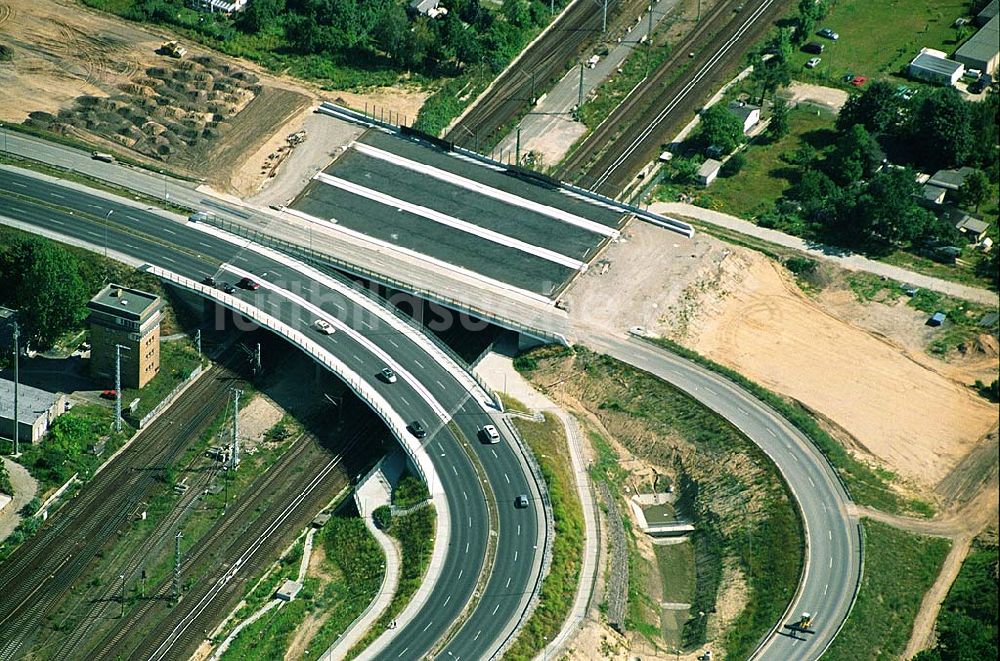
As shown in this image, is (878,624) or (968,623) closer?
(968,623)

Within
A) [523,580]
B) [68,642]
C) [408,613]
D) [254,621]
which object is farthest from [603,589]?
[68,642]

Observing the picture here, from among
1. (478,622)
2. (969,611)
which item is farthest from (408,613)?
(969,611)

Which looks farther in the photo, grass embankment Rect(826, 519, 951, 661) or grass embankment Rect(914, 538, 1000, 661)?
grass embankment Rect(826, 519, 951, 661)

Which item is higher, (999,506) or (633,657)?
(999,506)

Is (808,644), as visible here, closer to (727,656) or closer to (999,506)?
(727,656)

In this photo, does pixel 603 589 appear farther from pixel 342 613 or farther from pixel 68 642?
pixel 68 642

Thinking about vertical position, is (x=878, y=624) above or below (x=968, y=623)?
above

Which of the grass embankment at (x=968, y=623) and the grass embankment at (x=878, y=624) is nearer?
the grass embankment at (x=968, y=623)
